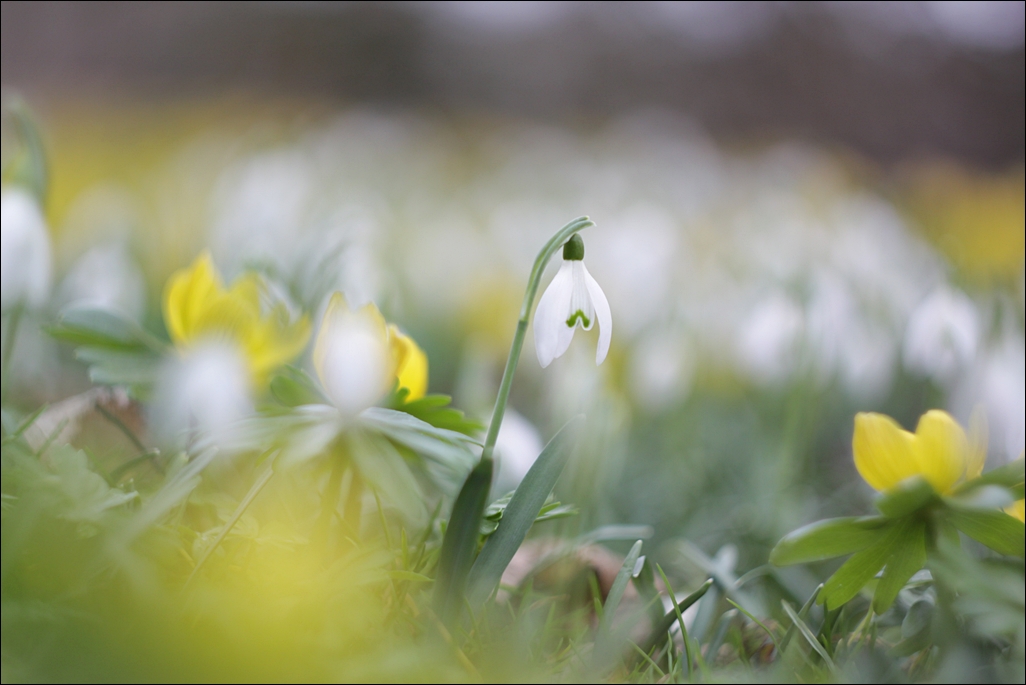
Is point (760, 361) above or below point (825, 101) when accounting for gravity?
below

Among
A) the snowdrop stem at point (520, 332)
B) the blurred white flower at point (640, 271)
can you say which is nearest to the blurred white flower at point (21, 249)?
the snowdrop stem at point (520, 332)

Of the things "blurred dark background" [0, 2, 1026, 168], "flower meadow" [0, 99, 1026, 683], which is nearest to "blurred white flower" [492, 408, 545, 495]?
"flower meadow" [0, 99, 1026, 683]

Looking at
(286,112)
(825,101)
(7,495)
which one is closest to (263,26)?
(286,112)

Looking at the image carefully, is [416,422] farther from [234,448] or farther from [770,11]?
[770,11]

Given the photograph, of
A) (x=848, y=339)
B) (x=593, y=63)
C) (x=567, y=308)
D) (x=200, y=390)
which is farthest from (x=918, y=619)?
(x=593, y=63)

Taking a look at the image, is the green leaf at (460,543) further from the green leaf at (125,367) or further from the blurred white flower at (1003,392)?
the blurred white flower at (1003,392)

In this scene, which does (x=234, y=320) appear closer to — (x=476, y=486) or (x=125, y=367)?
(x=125, y=367)
